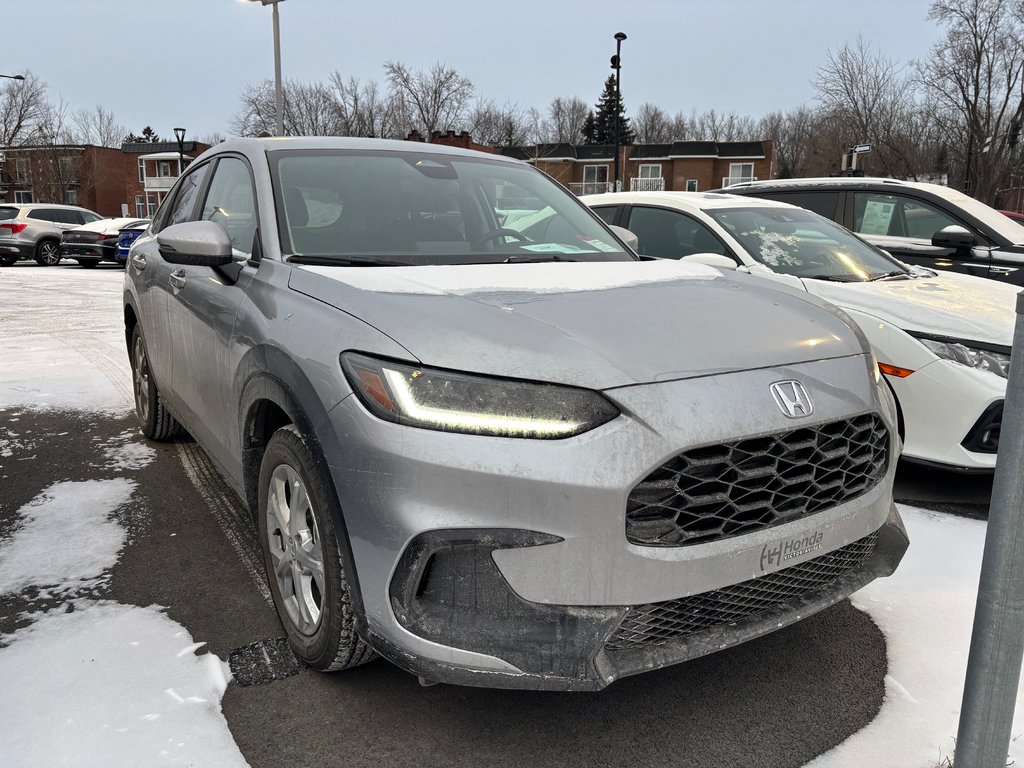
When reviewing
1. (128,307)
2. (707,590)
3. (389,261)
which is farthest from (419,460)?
(128,307)

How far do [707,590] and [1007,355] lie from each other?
107 inches

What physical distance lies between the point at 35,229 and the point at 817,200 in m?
20.1

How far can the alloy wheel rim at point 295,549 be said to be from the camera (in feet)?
7.47

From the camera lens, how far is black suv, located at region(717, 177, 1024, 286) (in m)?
6.43

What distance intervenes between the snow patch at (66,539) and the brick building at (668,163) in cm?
5909

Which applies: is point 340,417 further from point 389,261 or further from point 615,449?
point 389,261

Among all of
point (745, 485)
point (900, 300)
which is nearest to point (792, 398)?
point (745, 485)

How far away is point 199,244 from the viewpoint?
286cm

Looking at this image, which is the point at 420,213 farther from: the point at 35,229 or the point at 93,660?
the point at 35,229

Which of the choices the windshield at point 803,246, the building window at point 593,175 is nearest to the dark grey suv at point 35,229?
the windshield at point 803,246

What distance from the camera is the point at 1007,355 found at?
12.3 feet

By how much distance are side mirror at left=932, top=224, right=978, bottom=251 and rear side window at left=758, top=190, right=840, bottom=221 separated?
0.94 m

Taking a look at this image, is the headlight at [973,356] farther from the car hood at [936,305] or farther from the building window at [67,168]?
the building window at [67,168]

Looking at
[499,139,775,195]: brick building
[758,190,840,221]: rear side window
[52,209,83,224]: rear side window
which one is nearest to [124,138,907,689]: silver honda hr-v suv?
[758,190,840,221]: rear side window
